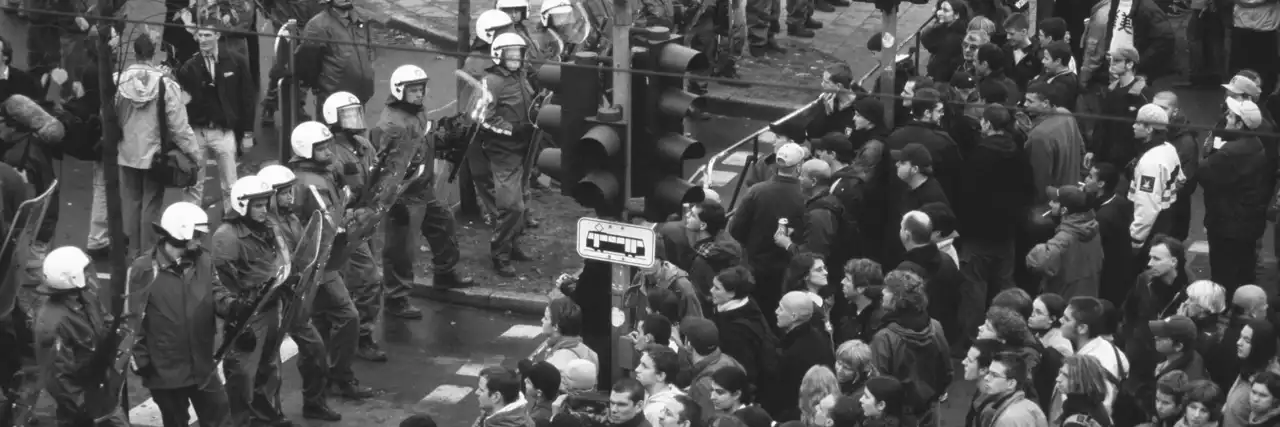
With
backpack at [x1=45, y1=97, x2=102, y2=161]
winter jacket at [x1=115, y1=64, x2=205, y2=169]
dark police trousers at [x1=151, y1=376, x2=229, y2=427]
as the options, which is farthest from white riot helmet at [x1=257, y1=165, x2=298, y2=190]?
backpack at [x1=45, y1=97, x2=102, y2=161]

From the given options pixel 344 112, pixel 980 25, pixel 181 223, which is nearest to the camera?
pixel 181 223

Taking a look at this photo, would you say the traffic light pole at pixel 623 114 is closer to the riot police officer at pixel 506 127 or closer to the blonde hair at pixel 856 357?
the blonde hair at pixel 856 357

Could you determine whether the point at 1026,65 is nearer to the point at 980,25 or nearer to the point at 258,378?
the point at 980,25

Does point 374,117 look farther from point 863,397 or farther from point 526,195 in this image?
point 863,397

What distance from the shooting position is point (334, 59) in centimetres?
1731

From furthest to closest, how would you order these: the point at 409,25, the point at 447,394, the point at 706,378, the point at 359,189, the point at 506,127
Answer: the point at 409,25 → the point at 506,127 → the point at 359,189 → the point at 447,394 → the point at 706,378

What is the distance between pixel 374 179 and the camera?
14859 millimetres

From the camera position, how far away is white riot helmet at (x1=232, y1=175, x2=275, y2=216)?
13148 millimetres

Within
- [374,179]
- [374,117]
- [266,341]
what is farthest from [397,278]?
[374,117]

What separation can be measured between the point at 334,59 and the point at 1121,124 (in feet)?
21.8

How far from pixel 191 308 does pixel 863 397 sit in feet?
14.1

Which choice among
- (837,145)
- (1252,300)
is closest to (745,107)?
(837,145)

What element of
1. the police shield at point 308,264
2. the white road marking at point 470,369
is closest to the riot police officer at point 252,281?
the police shield at point 308,264

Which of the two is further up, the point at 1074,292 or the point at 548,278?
the point at 1074,292
